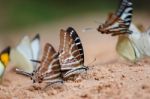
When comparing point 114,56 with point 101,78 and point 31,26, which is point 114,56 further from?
point 31,26

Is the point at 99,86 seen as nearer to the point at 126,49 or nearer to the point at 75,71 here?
the point at 75,71

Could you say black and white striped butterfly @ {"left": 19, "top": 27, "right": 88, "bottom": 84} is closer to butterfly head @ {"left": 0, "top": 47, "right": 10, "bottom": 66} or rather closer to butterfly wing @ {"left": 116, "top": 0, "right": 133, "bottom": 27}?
butterfly head @ {"left": 0, "top": 47, "right": 10, "bottom": 66}

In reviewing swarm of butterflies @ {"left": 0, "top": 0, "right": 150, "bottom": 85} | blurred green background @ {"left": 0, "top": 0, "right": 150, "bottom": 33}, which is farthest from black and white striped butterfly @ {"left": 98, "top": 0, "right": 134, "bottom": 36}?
blurred green background @ {"left": 0, "top": 0, "right": 150, "bottom": 33}

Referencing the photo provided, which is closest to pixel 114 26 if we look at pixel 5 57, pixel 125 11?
pixel 125 11

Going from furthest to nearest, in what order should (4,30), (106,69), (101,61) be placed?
(4,30)
(101,61)
(106,69)

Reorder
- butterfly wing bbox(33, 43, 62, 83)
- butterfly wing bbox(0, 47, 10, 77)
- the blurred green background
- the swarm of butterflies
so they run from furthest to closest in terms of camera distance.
Answer: the blurred green background < butterfly wing bbox(0, 47, 10, 77) < the swarm of butterflies < butterfly wing bbox(33, 43, 62, 83)

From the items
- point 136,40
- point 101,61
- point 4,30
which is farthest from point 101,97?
point 4,30

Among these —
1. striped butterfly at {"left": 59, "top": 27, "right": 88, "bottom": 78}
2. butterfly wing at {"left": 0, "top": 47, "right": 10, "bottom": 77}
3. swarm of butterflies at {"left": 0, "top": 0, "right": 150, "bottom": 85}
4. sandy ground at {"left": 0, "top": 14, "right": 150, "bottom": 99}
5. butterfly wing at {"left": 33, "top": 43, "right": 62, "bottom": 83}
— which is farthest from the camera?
butterfly wing at {"left": 0, "top": 47, "right": 10, "bottom": 77}

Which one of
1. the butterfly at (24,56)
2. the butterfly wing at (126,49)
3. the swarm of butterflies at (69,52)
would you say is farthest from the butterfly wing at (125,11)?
the butterfly at (24,56)
